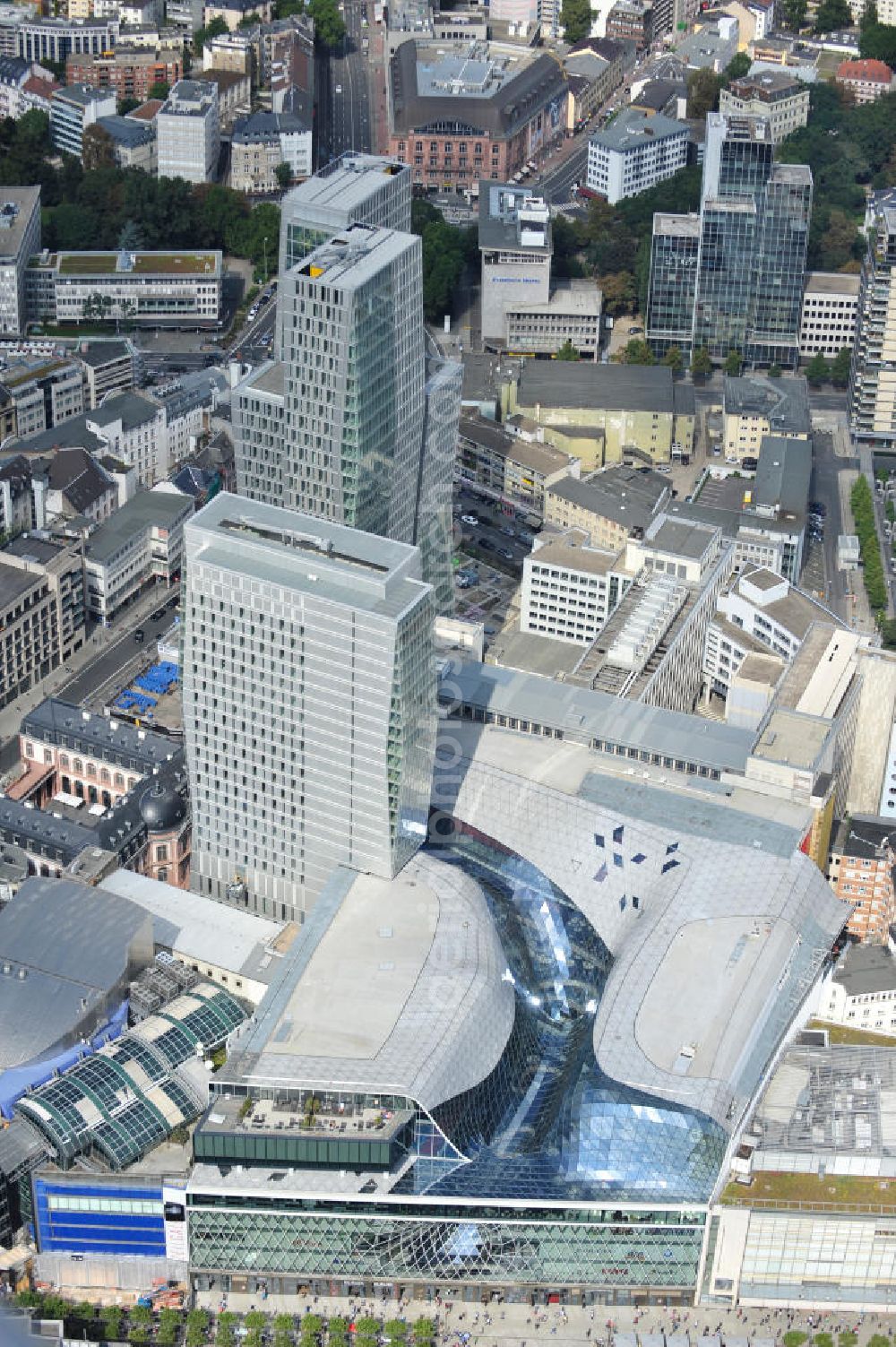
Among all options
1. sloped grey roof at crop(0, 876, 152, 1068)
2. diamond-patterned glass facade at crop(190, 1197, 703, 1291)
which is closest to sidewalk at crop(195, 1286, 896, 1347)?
diamond-patterned glass facade at crop(190, 1197, 703, 1291)

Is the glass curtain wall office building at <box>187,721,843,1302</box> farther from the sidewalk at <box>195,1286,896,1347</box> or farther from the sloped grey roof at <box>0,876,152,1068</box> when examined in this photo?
the sloped grey roof at <box>0,876,152,1068</box>

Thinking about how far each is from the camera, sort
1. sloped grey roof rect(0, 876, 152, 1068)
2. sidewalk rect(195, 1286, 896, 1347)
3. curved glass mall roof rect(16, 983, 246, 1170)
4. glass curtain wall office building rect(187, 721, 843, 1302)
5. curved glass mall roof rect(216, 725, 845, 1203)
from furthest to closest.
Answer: sloped grey roof rect(0, 876, 152, 1068)
curved glass mall roof rect(16, 983, 246, 1170)
curved glass mall roof rect(216, 725, 845, 1203)
glass curtain wall office building rect(187, 721, 843, 1302)
sidewalk rect(195, 1286, 896, 1347)

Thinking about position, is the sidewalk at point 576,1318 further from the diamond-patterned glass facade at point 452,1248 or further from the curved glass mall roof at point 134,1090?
the curved glass mall roof at point 134,1090

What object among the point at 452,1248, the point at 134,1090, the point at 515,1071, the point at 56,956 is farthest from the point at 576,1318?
the point at 56,956

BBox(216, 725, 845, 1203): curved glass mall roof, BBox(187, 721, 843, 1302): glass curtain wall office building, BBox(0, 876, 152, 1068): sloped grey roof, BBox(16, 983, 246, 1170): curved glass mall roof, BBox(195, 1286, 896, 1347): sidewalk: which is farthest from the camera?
BBox(0, 876, 152, 1068): sloped grey roof

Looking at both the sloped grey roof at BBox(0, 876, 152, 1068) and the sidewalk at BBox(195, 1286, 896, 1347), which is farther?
the sloped grey roof at BBox(0, 876, 152, 1068)

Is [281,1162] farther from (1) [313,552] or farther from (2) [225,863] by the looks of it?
(1) [313,552]

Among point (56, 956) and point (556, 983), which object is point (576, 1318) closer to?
point (556, 983)

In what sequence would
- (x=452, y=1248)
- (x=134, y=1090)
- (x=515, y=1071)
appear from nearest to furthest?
(x=452, y=1248)
(x=134, y=1090)
(x=515, y=1071)
